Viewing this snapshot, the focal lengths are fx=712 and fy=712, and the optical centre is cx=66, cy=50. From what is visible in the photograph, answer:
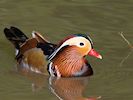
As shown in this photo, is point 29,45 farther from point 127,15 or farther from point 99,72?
point 127,15

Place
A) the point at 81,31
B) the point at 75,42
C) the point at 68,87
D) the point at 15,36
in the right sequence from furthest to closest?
the point at 81,31
the point at 15,36
the point at 75,42
the point at 68,87

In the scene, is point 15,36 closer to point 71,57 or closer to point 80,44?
point 71,57

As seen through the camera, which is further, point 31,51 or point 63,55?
point 31,51

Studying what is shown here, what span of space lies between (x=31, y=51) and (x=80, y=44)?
751 mm

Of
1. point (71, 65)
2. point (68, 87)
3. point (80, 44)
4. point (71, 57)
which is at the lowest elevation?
point (68, 87)

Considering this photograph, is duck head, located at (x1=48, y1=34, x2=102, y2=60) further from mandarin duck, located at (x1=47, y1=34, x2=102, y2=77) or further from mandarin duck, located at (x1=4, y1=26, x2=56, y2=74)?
mandarin duck, located at (x1=4, y1=26, x2=56, y2=74)

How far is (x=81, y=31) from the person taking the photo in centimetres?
1166

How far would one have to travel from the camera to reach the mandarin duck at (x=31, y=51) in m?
10.0

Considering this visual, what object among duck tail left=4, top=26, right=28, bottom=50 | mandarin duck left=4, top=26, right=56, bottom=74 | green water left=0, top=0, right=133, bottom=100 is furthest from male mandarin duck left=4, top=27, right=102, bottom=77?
duck tail left=4, top=26, right=28, bottom=50

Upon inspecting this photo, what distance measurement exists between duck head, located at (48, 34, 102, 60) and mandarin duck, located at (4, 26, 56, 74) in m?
0.17

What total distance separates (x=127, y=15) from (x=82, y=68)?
9.14 feet

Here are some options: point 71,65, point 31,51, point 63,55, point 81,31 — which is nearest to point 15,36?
point 31,51

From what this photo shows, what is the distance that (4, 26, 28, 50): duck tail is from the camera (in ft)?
34.7

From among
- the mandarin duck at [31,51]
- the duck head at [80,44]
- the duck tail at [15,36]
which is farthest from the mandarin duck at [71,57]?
the duck tail at [15,36]
